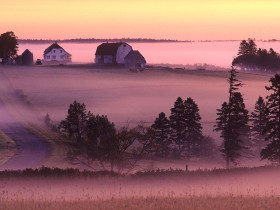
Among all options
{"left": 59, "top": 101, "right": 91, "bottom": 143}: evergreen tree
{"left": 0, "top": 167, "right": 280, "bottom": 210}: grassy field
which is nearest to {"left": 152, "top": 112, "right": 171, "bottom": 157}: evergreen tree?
{"left": 59, "top": 101, "right": 91, "bottom": 143}: evergreen tree

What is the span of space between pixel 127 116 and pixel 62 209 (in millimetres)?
71304

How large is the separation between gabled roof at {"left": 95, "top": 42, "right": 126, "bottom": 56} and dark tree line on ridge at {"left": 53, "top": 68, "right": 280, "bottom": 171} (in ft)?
305

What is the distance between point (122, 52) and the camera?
173 meters

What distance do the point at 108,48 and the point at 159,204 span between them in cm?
15033

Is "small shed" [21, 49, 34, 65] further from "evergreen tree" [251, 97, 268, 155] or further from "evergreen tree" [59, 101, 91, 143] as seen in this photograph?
"evergreen tree" [59, 101, 91, 143]

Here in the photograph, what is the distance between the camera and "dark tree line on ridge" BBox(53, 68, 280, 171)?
54.7 metres

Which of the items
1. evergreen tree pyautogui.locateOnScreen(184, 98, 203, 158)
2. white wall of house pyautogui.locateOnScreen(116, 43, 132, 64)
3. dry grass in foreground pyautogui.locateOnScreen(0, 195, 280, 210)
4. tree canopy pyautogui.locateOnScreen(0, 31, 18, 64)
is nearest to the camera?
dry grass in foreground pyautogui.locateOnScreen(0, 195, 280, 210)

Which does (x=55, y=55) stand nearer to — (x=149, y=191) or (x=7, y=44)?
(x=7, y=44)

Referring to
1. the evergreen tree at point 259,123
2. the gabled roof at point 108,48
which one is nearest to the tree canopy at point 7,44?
the gabled roof at point 108,48

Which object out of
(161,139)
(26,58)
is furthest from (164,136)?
(26,58)

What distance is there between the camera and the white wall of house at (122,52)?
172250mm

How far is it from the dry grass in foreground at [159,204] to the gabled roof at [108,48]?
145962mm

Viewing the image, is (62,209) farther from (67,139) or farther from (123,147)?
(67,139)

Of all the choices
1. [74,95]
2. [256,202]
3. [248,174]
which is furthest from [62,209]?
[74,95]
